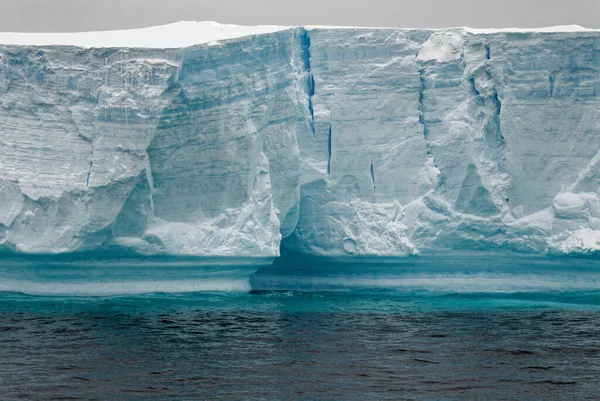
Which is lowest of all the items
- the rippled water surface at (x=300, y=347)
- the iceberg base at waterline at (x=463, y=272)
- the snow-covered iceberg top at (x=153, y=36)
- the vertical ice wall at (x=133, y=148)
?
the rippled water surface at (x=300, y=347)

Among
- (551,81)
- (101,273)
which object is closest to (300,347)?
(101,273)

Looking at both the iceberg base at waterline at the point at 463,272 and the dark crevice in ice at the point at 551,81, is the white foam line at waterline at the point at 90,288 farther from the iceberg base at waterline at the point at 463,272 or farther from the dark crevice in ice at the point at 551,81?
the dark crevice in ice at the point at 551,81

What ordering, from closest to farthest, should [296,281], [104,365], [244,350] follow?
[104,365], [244,350], [296,281]

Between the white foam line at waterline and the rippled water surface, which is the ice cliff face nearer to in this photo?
the white foam line at waterline

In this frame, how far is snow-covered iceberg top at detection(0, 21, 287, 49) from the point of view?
1692cm

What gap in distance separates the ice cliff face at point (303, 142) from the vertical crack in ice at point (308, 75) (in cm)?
2

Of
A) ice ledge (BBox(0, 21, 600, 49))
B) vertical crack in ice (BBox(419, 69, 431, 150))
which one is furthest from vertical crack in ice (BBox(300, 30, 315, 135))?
vertical crack in ice (BBox(419, 69, 431, 150))

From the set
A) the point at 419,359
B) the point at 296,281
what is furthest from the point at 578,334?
the point at 296,281

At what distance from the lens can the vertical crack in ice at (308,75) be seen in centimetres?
1844

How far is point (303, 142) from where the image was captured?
18.4 metres

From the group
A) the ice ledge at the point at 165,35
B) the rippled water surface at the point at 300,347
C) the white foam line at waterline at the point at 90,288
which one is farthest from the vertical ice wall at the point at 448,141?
the white foam line at waterline at the point at 90,288

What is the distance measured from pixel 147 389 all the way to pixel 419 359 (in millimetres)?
3355

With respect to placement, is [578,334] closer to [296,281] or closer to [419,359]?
[419,359]

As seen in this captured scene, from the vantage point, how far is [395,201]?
59.7 ft
